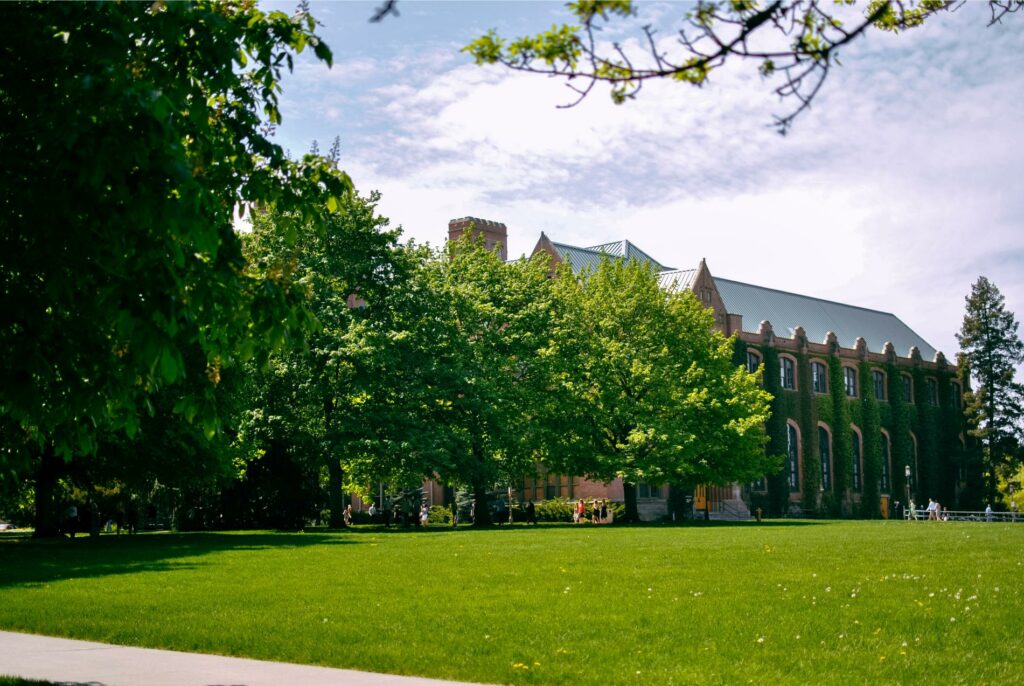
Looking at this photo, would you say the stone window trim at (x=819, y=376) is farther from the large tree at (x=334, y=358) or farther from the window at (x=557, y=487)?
the large tree at (x=334, y=358)

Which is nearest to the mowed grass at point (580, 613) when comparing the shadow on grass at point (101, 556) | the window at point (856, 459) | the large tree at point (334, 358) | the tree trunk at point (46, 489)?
the shadow on grass at point (101, 556)

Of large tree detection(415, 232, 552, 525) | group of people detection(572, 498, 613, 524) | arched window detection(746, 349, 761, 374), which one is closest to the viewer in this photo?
large tree detection(415, 232, 552, 525)

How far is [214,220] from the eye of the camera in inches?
328

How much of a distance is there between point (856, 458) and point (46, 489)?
6687 centimetres

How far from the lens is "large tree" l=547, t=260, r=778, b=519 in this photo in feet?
171

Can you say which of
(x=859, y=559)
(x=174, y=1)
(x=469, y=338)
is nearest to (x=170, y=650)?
(x=174, y=1)

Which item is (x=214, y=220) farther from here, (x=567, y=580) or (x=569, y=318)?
(x=569, y=318)

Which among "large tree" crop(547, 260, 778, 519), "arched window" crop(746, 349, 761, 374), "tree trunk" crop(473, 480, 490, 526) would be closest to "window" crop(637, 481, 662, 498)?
"large tree" crop(547, 260, 778, 519)

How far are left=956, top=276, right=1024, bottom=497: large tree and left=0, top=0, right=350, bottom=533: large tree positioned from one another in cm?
9342

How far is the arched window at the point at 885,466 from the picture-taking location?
90.1 m

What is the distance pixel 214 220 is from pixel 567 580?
34.3 ft

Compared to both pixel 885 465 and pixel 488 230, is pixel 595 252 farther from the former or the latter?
pixel 885 465

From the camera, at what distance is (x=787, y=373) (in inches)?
3273

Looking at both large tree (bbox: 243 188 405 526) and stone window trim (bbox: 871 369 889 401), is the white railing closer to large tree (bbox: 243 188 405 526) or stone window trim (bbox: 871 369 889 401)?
stone window trim (bbox: 871 369 889 401)
